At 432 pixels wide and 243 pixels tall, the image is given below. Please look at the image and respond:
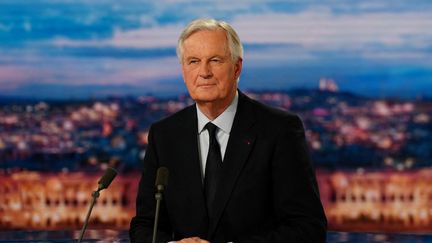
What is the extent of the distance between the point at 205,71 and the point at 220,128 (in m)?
0.21

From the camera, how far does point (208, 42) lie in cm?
220

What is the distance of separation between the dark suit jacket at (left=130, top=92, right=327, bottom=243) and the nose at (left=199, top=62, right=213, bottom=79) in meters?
0.19

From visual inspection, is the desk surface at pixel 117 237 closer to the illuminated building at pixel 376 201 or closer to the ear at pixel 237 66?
the ear at pixel 237 66

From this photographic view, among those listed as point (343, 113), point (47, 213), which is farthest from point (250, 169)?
point (47, 213)

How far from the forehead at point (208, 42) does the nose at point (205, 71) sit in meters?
0.03

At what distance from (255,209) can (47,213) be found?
148 inches

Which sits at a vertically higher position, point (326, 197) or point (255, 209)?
point (255, 209)

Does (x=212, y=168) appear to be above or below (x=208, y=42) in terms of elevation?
below

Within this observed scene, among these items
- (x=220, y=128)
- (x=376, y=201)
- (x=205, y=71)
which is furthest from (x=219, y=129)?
(x=376, y=201)

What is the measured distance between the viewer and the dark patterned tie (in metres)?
2.30

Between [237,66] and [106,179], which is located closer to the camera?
[106,179]

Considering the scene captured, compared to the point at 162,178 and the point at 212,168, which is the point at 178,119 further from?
the point at 162,178

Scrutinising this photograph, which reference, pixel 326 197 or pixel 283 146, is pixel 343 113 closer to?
pixel 326 197

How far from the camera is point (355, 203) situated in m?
5.73
